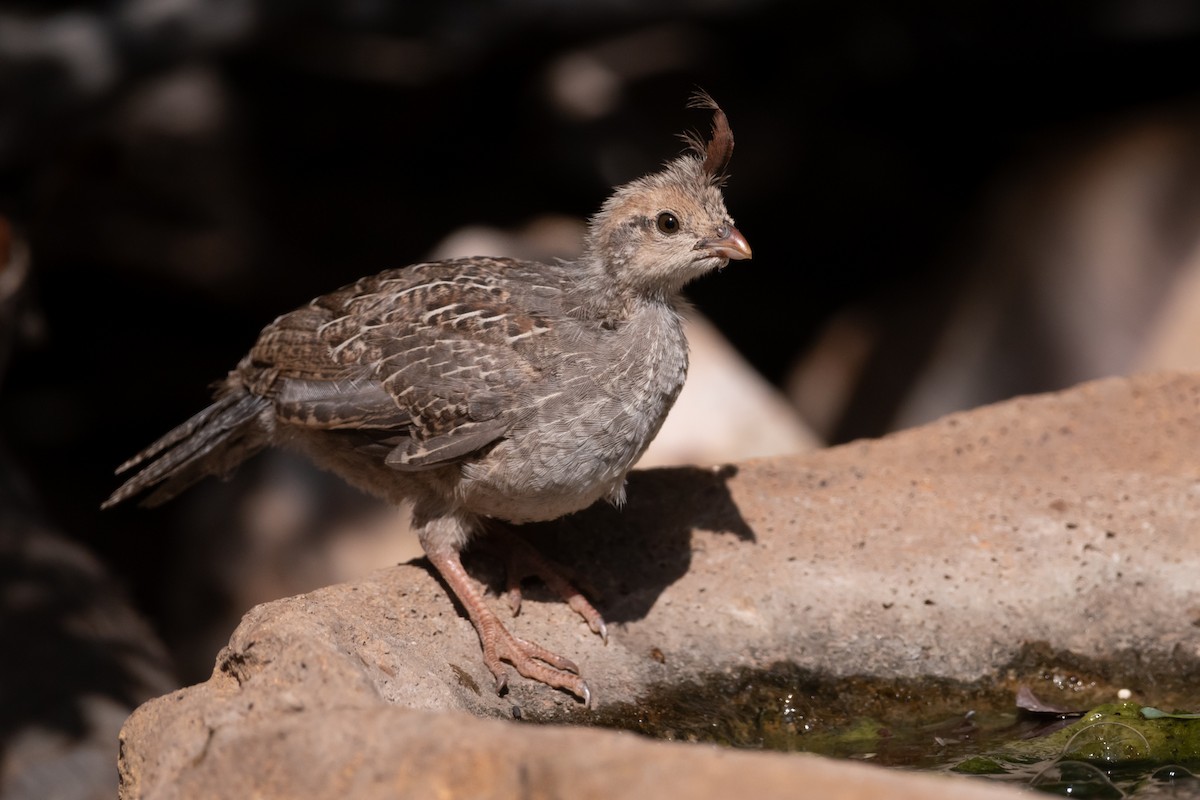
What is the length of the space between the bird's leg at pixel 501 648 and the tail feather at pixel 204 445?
1011 mm

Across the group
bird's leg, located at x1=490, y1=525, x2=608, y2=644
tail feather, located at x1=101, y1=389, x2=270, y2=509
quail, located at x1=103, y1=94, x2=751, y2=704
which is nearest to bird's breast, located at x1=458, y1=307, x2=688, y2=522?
quail, located at x1=103, y1=94, x2=751, y2=704

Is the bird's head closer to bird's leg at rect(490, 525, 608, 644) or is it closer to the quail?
the quail

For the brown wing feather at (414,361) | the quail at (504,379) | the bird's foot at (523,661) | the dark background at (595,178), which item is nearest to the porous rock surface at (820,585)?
the bird's foot at (523,661)

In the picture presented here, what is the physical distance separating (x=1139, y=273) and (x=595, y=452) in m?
5.39

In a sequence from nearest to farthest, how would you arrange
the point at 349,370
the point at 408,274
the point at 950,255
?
the point at 349,370, the point at 408,274, the point at 950,255

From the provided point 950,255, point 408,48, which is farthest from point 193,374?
point 950,255

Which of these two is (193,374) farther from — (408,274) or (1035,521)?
(1035,521)

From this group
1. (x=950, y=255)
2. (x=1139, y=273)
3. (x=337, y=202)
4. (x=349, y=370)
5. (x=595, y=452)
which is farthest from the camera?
(x=337, y=202)

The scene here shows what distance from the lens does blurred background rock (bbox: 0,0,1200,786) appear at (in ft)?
26.8

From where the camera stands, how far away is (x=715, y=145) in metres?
4.86

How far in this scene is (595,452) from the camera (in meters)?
4.54

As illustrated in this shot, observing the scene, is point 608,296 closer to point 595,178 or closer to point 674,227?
point 674,227

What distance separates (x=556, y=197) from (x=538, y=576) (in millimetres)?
5920

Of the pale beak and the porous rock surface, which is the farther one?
the pale beak
